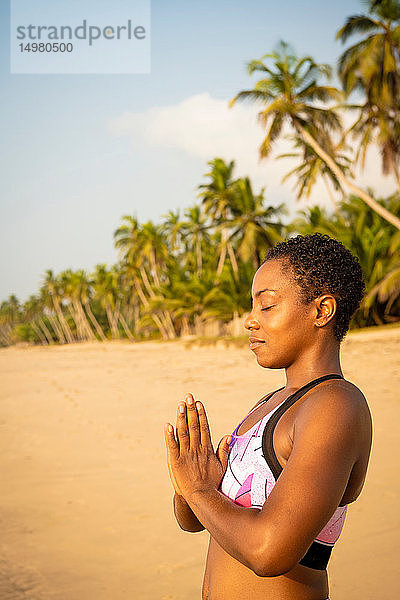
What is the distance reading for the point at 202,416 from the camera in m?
1.43

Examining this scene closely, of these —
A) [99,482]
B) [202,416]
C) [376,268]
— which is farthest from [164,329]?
[202,416]

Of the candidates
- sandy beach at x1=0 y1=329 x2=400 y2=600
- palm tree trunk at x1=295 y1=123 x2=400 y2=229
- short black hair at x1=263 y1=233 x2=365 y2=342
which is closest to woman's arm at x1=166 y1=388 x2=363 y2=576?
short black hair at x1=263 y1=233 x2=365 y2=342

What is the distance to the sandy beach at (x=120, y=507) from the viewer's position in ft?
12.0

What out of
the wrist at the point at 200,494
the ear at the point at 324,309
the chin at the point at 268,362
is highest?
the ear at the point at 324,309

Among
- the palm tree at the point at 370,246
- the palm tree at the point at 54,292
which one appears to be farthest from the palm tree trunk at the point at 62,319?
the palm tree at the point at 370,246

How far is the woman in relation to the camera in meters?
1.13

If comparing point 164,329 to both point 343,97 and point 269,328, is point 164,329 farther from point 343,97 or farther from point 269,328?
point 269,328

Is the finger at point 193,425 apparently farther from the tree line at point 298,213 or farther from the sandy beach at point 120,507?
the tree line at point 298,213

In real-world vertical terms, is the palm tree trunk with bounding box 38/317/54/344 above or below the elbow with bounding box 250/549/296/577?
below

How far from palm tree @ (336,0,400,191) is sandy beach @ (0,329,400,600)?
16410 millimetres

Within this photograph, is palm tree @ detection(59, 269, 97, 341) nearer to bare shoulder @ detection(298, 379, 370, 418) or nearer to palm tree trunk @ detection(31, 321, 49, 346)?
palm tree trunk @ detection(31, 321, 49, 346)

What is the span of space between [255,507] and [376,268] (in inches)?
1042

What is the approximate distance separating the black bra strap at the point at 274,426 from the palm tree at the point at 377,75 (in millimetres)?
24447

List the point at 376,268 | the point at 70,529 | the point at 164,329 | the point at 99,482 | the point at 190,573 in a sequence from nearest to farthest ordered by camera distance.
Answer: the point at 190,573 → the point at 70,529 → the point at 99,482 → the point at 376,268 → the point at 164,329
